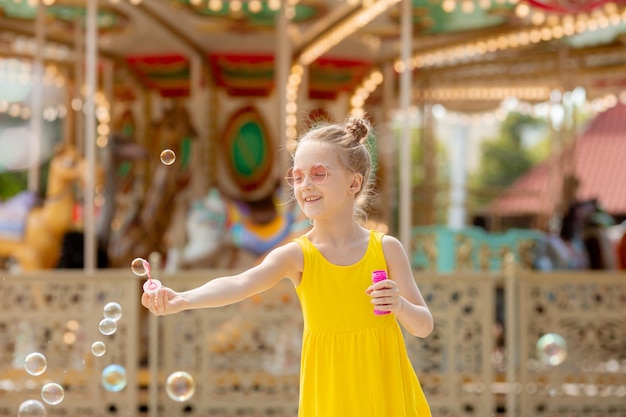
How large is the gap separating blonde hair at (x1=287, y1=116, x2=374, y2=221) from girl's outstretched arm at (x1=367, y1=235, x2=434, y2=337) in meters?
0.23

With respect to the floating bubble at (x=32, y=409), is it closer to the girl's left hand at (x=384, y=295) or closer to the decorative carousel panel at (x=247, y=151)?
the girl's left hand at (x=384, y=295)

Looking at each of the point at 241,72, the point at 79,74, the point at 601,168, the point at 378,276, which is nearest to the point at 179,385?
the point at 378,276

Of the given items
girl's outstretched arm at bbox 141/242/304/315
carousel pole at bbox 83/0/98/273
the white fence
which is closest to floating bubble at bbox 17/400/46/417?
girl's outstretched arm at bbox 141/242/304/315

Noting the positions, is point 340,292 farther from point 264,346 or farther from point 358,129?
point 264,346

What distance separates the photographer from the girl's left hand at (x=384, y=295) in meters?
2.76

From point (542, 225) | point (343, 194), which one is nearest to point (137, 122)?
point (542, 225)

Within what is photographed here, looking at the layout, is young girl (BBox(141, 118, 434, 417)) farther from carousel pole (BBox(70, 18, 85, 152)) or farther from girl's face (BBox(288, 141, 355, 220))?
carousel pole (BBox(70, 18, 85, 152))

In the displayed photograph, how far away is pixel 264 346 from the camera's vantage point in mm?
7520

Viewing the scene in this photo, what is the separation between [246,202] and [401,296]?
5.72 metres

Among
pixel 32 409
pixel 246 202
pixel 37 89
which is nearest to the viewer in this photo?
pixel 32 409

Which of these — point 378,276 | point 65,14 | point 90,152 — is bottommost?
point 378,276

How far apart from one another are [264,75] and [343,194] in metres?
8.12

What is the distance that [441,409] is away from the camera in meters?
7.34

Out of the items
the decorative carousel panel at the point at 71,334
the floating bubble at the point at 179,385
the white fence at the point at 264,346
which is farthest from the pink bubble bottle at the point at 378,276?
the decorative carousel panel at the point at 71,334
